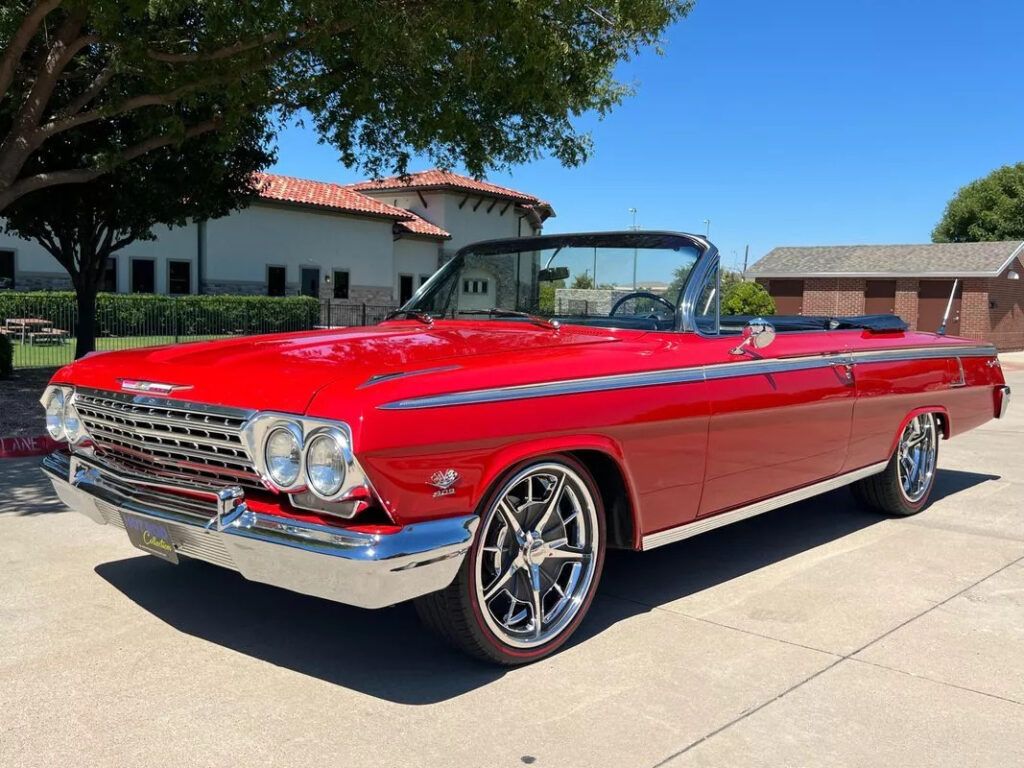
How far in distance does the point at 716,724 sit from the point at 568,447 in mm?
1070

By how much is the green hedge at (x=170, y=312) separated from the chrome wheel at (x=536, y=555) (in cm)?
1760

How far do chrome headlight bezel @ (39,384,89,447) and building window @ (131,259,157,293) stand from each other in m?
26.1

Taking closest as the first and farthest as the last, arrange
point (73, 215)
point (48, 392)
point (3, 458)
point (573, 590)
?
point (573, 590) < point (48, 392) < point (3, 458) < point (73, 215)

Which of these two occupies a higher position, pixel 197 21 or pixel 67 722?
pixel 197 21

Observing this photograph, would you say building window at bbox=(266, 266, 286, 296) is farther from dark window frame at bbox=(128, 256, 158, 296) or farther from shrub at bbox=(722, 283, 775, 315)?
shrub at bbox=(722, 283, 775, 315)

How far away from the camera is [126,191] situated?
13523 millimetres

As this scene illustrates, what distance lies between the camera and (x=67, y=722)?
296cm

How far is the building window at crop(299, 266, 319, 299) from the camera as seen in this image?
109ft

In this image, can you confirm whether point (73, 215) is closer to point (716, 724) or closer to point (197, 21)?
point (197, 21)

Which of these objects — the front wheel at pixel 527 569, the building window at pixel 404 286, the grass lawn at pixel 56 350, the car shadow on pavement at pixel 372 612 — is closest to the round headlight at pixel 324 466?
the front wheel at pixel 527 569

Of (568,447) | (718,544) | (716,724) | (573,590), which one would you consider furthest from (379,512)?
(718,544)

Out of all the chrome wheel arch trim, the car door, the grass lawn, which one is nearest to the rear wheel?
the chrome wheel arch trim

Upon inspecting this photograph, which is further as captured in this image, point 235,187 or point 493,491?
point 235,187

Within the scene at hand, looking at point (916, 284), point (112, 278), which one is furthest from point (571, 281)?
point (916, 284)
